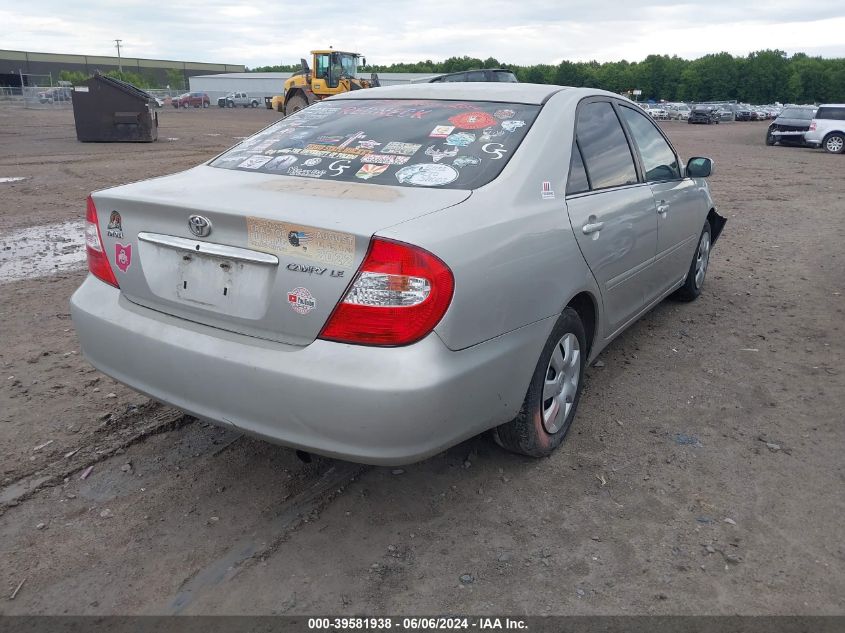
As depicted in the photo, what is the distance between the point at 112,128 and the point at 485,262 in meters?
20.9

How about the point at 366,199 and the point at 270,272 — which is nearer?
the point at 270,272

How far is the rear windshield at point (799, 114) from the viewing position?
87.8 ft

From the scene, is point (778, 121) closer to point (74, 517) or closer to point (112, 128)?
point (112, 128)

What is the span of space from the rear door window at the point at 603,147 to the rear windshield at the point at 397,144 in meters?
0.37

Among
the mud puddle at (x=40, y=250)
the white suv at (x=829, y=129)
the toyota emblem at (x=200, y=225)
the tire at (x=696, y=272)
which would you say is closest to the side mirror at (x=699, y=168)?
the tire at (x=696, y=272)

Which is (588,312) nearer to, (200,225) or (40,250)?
(200,225)

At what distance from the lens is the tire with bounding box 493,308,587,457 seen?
3.11m

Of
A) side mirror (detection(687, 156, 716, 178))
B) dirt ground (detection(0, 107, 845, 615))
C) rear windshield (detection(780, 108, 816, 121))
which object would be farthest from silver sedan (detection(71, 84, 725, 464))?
rear windshield (detection(780, 108, 816, 121))

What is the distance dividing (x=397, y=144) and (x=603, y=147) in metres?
1.23

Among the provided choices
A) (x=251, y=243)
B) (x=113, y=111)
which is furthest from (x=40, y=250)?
(x=113, y=111)

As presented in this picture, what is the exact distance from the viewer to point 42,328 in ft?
16.1

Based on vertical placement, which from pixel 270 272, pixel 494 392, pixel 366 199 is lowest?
pixel 494 392

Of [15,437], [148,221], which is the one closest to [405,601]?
[148,221]

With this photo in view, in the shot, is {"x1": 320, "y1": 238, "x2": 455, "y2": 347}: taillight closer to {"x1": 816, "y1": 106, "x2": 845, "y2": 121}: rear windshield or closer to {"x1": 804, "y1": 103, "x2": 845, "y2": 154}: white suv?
{"x1": 804, "y1": 103, "x2": 845, "y2": 154}: white suv
